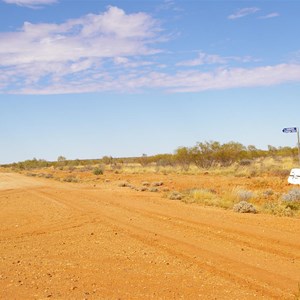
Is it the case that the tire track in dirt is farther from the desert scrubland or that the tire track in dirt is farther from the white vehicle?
the white vehicle

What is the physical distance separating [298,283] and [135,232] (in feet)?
20.0

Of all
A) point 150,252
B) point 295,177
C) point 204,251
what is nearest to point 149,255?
point 150,252

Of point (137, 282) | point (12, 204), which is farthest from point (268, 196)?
point (137, 282)

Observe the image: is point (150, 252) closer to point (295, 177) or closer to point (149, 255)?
point (149, 255)

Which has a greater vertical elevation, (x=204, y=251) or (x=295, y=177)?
(x=295, y=177)

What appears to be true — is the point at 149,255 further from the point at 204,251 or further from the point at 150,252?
the point at 204,251

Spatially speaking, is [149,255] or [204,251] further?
[204,251]

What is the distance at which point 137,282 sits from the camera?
26.8 ft

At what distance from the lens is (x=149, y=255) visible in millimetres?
10289

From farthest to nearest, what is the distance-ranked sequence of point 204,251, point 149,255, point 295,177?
point 295,177 < point 204,251 < point 149,255

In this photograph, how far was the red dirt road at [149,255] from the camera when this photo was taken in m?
7.72

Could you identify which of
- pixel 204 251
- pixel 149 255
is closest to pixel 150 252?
pixel 149 255

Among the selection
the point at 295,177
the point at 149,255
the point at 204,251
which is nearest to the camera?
the point at 149,255

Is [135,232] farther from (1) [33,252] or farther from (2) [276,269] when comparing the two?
(2) [276,269]
